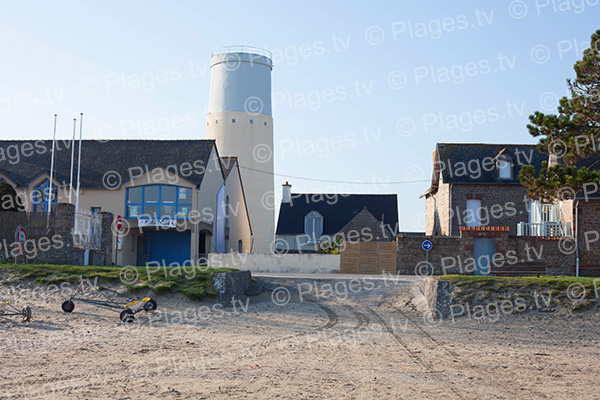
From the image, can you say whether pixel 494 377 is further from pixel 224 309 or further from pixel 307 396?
pixel 224 309

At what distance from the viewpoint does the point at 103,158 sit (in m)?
42.6

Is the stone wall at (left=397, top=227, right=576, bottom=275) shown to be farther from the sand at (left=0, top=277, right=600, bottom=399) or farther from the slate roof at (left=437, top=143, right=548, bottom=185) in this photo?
the sand at (left=0, top=277, right=600, bottom=399)

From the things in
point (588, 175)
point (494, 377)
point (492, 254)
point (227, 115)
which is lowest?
point (494, 377)

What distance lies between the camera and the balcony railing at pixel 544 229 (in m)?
32.2

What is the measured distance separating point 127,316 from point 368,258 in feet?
68.1

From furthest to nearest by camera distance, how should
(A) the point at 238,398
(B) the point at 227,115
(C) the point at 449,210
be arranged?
(B) the point at 227,115 < (C) the point at 449,210 < (A) the point at 238,398

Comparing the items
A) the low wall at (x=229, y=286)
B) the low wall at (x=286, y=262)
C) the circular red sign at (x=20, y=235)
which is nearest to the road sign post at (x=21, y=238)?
the circular red sign at (x=20, y=235)

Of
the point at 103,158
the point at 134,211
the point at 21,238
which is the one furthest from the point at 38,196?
the point at 21,238

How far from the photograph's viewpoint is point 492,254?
31.7 meters

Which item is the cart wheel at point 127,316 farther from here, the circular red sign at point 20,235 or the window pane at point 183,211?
the window pane at point 183,211

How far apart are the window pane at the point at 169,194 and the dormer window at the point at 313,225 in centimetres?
1931

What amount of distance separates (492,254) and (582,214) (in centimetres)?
453

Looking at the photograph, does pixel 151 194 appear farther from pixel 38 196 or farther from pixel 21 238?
pixel 21 238

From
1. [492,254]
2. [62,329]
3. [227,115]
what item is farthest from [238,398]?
[227,115]
